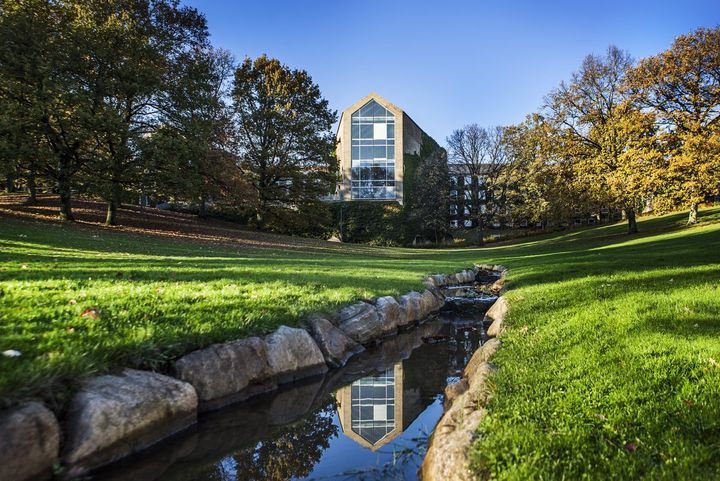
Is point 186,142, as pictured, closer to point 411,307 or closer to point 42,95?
point 42,95

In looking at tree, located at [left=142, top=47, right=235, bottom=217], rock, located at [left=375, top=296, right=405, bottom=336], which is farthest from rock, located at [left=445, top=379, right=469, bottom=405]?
tree, located at [left=142, top=47, right=235, bottom=217]

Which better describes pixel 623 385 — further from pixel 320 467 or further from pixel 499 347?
pixel 320 467

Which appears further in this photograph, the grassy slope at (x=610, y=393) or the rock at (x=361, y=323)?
the rock at (x=361, y=323)

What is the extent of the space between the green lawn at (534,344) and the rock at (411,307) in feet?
2.09

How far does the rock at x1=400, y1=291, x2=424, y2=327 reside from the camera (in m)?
7.72

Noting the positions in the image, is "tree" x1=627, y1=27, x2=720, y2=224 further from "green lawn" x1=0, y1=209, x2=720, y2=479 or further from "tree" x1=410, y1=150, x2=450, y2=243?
"tree" x1=410, y1=150, x2=450, y2=243

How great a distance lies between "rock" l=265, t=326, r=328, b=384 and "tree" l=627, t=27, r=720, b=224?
20.1m

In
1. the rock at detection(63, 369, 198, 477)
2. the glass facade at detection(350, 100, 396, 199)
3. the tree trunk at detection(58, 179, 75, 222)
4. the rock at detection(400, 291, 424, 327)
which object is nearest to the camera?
the rock at detection(63, 369, 198, 477)

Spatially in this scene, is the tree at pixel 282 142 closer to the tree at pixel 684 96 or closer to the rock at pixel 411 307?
the tree at pixel 684 96

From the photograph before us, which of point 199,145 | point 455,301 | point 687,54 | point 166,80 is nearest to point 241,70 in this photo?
point 166,80

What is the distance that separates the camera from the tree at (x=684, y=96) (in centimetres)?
1803

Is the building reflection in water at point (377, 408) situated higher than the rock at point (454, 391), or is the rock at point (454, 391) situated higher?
the rock at point (454, 391)

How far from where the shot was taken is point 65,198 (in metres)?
16.3

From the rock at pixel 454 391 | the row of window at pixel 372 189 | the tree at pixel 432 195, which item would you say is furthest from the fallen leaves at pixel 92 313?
the row of window at pixel 372 189
